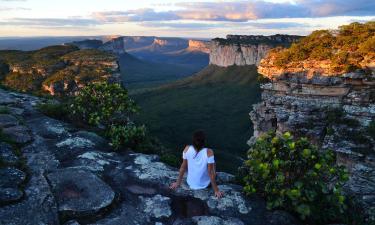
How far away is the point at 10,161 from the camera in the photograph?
11.4 m

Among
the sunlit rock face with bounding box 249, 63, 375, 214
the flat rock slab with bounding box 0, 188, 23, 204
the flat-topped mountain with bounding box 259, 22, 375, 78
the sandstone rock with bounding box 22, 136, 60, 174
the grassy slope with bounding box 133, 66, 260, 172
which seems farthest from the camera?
the grassy slope with bounding box 133, 66, 260, 172

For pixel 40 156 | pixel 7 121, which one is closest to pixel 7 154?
pixel 40 156

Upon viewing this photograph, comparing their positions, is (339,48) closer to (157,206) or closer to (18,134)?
(18,134)

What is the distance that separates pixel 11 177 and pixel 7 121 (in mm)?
6396

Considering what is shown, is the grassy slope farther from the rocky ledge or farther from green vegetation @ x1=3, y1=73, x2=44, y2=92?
the rocky ledge

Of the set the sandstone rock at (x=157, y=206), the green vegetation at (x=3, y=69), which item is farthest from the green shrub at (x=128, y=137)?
the green vegetation at (x=3, y=69)

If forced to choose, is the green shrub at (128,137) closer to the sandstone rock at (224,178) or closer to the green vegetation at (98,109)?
the green vegetation at (98,109)

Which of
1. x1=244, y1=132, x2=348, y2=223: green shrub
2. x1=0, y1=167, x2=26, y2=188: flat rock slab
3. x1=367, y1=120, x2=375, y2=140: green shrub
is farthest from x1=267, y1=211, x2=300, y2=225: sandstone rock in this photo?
x1=367, y1=120, x2=375, y2=140: green shrub

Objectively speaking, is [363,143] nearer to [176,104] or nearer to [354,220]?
[354,220]

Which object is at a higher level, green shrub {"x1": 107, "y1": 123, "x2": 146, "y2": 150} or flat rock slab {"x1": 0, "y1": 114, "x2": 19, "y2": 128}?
flat rock slab {"x1": 0, "y1": 114, "x2": 19, "y2": 128}

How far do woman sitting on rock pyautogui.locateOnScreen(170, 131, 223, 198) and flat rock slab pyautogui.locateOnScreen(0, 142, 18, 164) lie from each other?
16.5ft

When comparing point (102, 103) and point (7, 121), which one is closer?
point (7, 121)

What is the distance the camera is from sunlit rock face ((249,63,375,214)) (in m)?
30.0

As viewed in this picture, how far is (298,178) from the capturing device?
9758 millimetres
